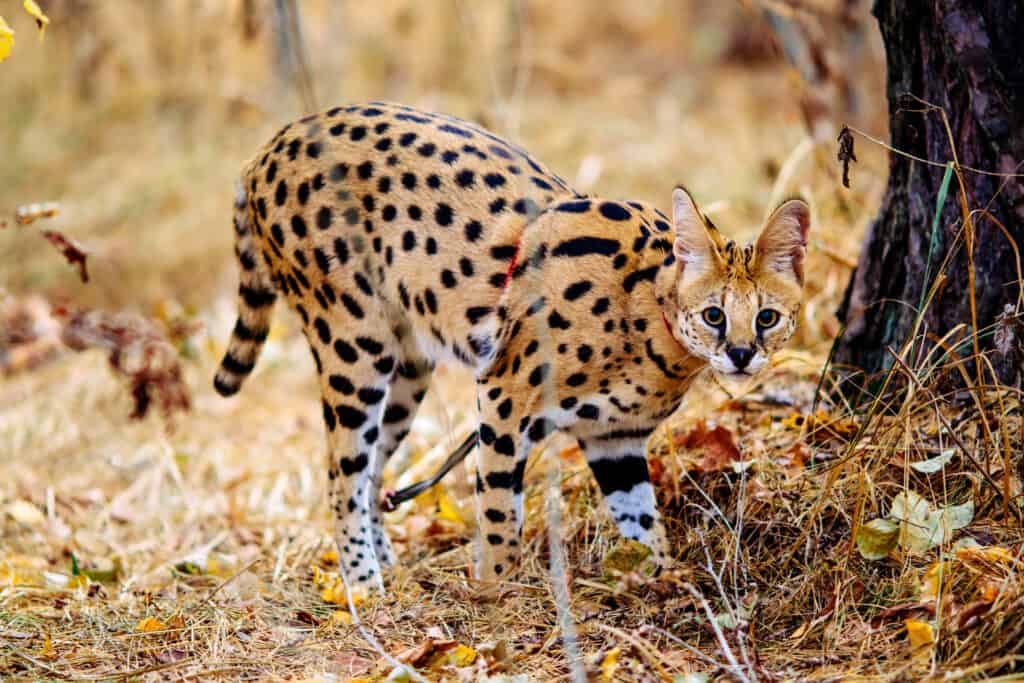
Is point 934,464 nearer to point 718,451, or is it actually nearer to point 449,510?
point 718,451

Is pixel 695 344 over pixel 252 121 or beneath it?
beneath

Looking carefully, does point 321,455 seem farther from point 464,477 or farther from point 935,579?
point 935,579

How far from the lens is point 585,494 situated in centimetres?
450

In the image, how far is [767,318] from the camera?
371cm

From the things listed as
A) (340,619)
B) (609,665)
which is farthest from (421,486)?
(609,665)

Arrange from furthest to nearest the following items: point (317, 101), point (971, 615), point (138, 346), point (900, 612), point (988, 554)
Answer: point (317, 101)
point (138, 346)
point (900, 612)
point (988, 554)
point (971, 615)

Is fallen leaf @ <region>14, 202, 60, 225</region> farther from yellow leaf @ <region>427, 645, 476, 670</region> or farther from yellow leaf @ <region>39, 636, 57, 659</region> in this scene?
yellow leaf @ <region>427, 645, 476, 670</region>

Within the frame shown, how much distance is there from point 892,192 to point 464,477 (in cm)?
214

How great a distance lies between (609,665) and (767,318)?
47.0 inches

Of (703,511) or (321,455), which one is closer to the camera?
(703,511)

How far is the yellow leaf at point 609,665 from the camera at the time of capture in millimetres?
3283

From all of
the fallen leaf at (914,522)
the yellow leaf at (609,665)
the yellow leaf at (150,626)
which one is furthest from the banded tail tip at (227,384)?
the fallen leaf at (914,522)

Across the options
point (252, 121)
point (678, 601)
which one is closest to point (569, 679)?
point (678, 601)

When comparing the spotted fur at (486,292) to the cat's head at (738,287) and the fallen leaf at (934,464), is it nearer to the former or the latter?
the cat's head at (738,287)
